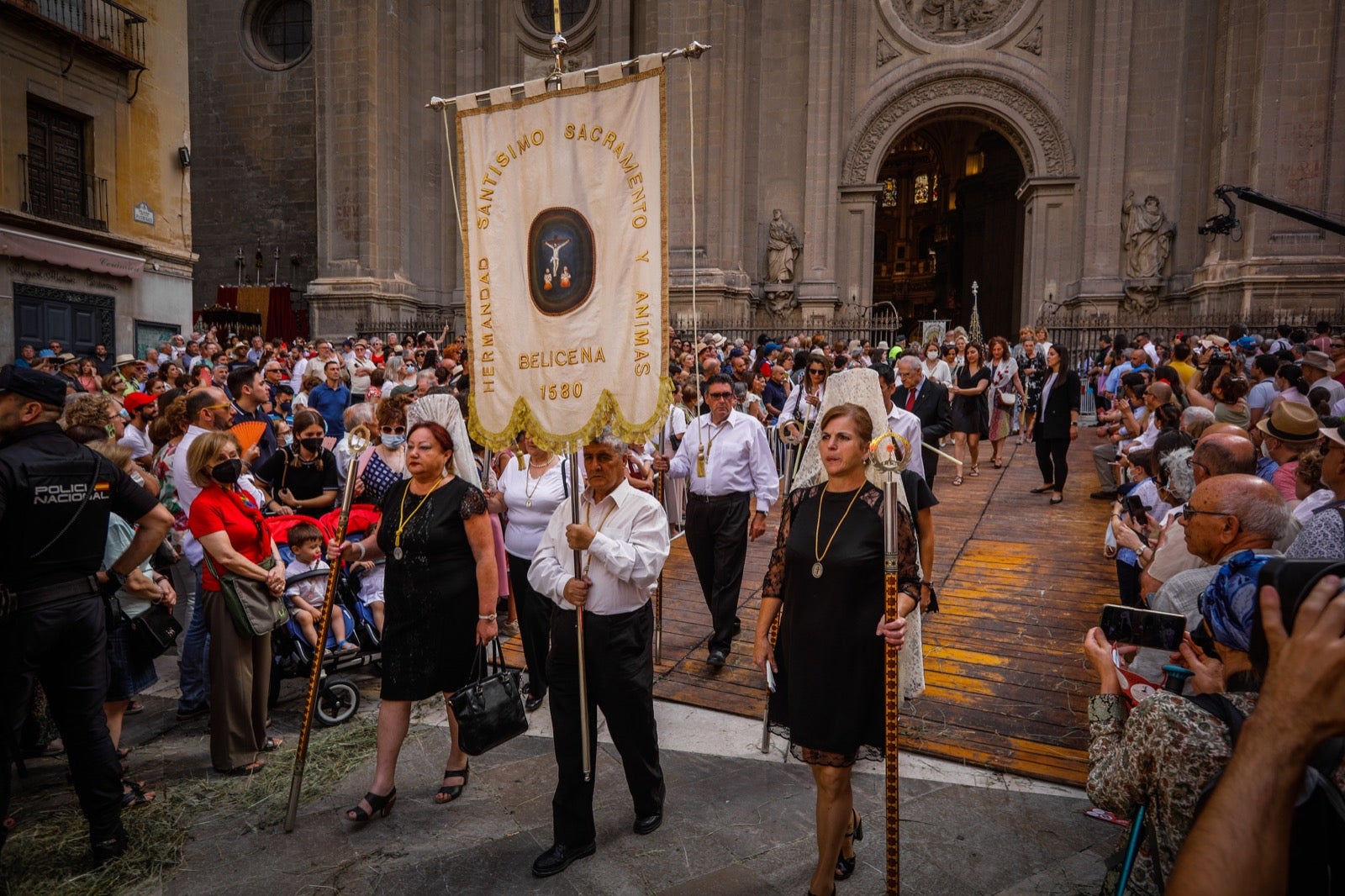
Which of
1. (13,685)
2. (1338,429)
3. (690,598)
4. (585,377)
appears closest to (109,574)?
(13,685)

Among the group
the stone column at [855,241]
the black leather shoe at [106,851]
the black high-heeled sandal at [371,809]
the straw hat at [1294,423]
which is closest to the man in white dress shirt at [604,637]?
the black high-heeled sandal at [371,809]

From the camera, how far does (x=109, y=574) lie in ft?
14.0

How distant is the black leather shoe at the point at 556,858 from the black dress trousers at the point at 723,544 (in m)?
2.45

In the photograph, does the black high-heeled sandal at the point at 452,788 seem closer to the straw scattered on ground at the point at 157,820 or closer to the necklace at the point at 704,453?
the straw scattered on ground at the point at 157,820

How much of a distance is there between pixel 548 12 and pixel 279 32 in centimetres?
928

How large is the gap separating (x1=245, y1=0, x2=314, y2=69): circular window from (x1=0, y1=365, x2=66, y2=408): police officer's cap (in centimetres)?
2682

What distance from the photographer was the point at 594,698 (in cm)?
397

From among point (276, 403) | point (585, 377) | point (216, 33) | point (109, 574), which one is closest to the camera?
point (585, 377)

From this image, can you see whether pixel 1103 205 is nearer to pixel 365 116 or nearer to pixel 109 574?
pixel 365 116

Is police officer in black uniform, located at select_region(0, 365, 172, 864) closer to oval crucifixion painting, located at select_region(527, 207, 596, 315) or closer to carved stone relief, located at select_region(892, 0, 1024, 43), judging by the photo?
oval crucifixion painting, located at select_region(527, 207, 596, 315)

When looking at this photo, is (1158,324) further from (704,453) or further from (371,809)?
(371,809)

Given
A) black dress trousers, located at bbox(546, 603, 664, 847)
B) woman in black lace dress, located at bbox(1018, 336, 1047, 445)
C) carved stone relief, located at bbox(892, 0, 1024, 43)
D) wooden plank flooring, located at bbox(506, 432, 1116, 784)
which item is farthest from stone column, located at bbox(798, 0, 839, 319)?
black dress trousers, located at bbox(546, 603, 664, 847)

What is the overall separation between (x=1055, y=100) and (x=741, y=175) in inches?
332

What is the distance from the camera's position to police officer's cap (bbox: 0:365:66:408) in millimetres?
3684
